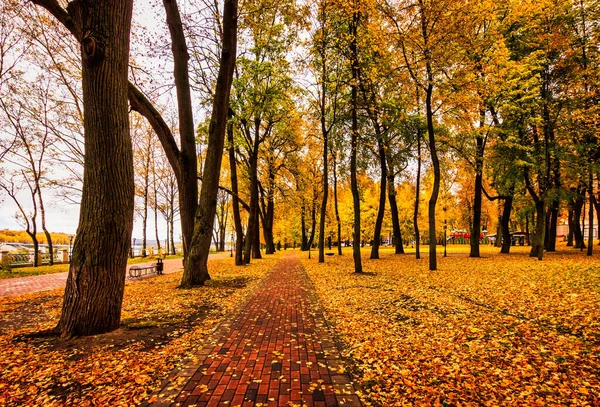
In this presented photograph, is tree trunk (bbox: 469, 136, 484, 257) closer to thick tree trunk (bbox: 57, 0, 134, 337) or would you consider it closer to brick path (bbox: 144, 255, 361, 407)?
brick path (bbox: 144, 255, 361, 407)

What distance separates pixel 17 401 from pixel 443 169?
73.5ft

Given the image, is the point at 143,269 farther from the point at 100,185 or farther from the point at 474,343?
the point at 474,343

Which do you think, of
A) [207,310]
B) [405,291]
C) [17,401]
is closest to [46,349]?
[17,401]

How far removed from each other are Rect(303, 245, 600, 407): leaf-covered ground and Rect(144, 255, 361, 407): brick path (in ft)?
1.09

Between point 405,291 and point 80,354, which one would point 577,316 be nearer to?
point 405,291

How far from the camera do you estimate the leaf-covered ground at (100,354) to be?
3.04m

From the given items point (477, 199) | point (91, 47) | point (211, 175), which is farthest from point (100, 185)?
point (477, 199)

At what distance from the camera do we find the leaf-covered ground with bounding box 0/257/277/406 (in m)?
3.04

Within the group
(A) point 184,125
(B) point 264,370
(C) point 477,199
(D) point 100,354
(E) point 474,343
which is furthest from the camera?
(C) point 477,199

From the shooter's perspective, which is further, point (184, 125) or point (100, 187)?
point (184, 125)

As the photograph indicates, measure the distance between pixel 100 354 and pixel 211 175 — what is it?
20.7 feet

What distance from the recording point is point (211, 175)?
956 cm

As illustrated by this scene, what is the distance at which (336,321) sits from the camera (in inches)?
221

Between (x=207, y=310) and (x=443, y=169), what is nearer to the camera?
(x=207, y=310)
